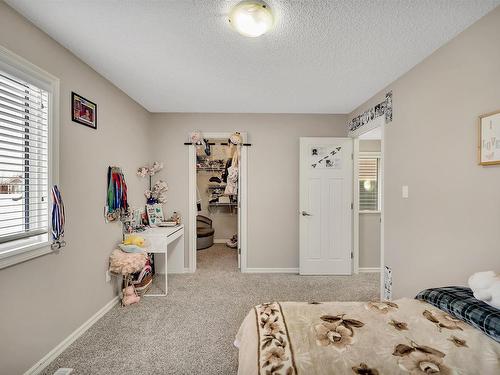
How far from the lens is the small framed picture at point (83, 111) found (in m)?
2.01

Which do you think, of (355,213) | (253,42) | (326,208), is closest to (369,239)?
(355,213)

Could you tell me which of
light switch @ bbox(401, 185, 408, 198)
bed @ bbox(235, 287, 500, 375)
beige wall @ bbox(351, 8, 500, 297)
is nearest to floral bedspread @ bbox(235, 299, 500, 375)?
bed @ bbox(235, 287, 500, 375)

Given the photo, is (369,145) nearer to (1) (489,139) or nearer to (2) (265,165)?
(2) (265,165)

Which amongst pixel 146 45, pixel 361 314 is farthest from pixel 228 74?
pixel 361 314

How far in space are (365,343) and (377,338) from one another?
78 mm

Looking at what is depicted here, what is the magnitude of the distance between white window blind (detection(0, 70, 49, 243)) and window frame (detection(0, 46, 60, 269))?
3 centimetres

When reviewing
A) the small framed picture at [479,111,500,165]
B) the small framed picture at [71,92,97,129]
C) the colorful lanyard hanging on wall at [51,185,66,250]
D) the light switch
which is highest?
the small framed picture at [71,92,97,129]

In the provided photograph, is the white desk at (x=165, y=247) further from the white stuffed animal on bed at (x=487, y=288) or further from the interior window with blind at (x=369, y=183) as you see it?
the interior window with blind at (x=369, y=183)

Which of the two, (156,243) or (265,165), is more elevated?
(265,165)

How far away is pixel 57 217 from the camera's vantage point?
5.80 feet

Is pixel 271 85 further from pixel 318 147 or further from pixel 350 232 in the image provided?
pixel 350 232

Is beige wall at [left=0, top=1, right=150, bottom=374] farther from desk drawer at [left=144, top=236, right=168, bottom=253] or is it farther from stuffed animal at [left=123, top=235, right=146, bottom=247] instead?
desk drawer at [left=144, top=236, right=168, bottom=253]

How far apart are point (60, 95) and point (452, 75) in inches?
119

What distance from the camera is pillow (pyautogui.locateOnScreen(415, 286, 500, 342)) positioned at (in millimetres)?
1045
